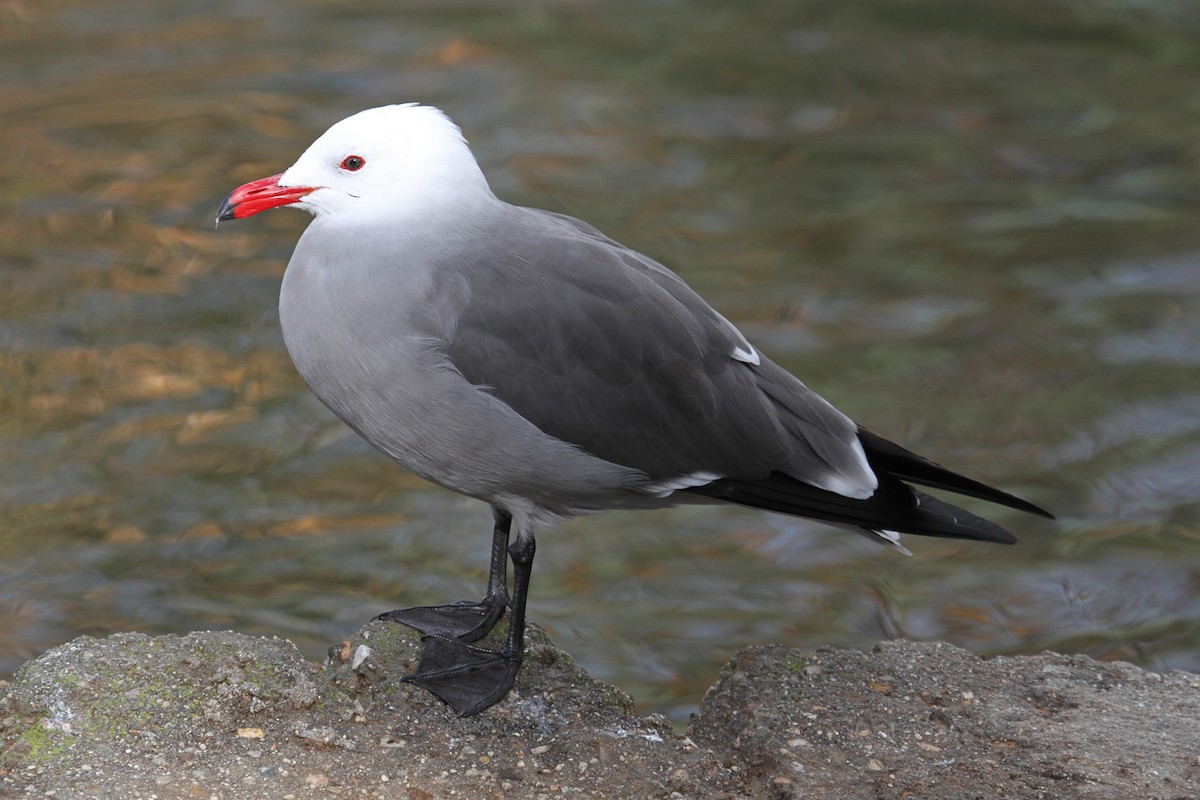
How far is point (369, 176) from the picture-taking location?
4.04 m

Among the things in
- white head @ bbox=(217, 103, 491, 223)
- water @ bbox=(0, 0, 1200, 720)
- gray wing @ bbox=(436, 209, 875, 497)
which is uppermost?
white head @ bbox=(217, 103, 491, 223)

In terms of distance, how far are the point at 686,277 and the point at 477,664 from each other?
506 centimetres

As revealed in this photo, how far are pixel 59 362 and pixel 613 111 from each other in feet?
15.2

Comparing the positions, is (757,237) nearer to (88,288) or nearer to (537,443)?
(88,288)

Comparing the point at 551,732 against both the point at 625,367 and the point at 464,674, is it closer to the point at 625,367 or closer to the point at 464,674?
the point at 464,674

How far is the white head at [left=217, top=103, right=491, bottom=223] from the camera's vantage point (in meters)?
4.03

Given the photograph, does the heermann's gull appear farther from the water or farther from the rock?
the water

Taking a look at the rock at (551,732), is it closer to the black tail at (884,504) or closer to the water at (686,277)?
the black tail at (884,504)

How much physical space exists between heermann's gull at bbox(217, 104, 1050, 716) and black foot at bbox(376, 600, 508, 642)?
1.7 inches

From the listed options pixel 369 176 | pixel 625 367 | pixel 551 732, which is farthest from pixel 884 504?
pixel 369 176

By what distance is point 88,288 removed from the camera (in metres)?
8.85

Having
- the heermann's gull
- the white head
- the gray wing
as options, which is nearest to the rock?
the heermann's gull

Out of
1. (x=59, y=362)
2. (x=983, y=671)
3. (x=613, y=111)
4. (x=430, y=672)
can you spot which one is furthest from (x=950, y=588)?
(x=613, y=111)

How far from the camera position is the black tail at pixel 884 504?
423 centimetres
